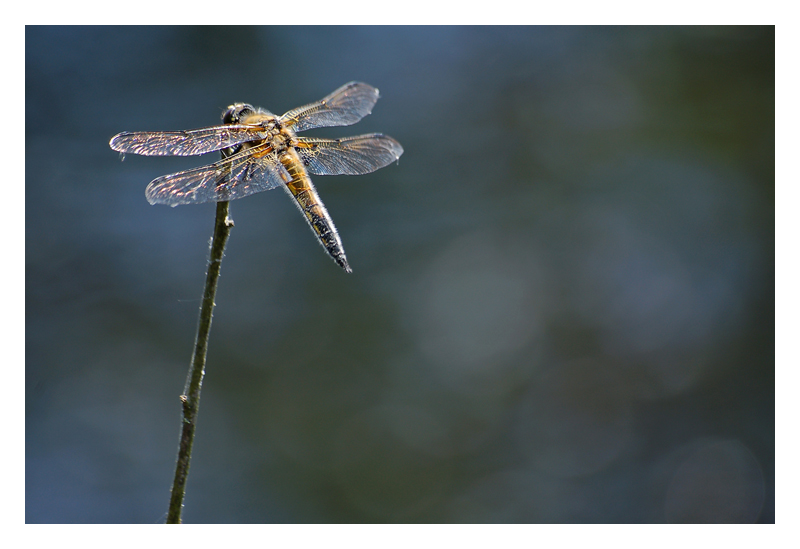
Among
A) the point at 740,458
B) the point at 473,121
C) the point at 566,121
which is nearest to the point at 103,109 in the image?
the point at 473,121

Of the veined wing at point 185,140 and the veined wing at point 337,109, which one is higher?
the veined wing at point 337,109

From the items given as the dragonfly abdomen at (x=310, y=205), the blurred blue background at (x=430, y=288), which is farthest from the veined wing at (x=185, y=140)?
the blurred blue background at (x=430, y=288)

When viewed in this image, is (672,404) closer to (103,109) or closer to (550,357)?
(550,357)

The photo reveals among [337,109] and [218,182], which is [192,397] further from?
[337,109]

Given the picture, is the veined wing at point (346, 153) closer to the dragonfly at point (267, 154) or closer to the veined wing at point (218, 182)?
the dragonfly at point (267, 154)

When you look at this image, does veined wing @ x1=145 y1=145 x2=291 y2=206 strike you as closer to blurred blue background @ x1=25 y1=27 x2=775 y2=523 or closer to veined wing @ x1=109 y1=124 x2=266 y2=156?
veined wing @ x1=109 y1=124 x2=266 y2=156

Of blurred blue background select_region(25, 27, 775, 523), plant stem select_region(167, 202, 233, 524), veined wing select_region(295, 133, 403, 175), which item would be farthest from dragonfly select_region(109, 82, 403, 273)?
blurred blue background select_region(25, 27, 775, 523)
